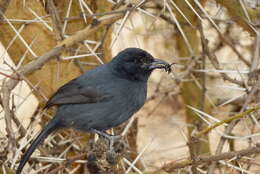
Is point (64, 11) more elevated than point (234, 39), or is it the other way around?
point (64, 11)

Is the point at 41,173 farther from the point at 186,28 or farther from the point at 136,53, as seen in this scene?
the point at 186,28

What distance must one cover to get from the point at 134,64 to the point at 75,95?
0.55 metres

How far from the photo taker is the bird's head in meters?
4.37

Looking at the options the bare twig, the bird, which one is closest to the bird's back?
the bird

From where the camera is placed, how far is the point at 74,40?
3.05 m

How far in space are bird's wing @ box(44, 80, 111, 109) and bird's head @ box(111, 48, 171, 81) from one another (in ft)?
0.89

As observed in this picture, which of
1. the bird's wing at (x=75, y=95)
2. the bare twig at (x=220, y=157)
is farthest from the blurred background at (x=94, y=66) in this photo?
the bird's wing at (x=75, y=95)

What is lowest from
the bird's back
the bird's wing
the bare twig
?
the bare twig

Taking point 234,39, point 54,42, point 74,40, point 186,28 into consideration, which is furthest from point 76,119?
point 234,39

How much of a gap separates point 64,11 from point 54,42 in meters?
0.27

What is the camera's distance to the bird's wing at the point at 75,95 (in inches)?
165

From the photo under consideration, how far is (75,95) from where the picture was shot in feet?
14.2

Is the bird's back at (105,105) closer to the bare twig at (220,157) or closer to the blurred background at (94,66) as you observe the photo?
the blurred background at (94,66)

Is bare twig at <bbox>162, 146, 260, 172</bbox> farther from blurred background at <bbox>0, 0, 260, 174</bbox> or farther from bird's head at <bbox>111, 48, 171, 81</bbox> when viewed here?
bird's head at <bbox>111, 48, 171, 81</bbox>
